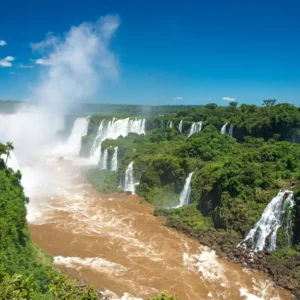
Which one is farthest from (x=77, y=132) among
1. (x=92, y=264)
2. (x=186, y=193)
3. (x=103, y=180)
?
(x=92, y=264)

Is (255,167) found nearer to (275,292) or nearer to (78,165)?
(275,292)

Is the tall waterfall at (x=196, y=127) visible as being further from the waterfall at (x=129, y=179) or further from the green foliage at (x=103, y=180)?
the waterfall at (x=129, y=179)

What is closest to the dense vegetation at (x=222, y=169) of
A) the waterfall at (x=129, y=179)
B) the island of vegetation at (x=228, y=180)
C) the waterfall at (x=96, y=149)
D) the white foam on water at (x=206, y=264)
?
the island of vegetation at (x=228, y=180)

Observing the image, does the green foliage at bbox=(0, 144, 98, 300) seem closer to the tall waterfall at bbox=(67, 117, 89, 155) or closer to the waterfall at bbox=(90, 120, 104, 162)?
the waterfall at bbox=(90, 120, 104, 162)

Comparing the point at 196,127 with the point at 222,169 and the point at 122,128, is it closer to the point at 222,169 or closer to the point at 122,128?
the point at 122,128

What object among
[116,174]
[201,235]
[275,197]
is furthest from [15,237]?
[116,174]

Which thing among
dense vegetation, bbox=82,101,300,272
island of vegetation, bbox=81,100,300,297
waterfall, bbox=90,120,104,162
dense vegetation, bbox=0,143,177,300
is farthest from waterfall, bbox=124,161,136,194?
waterfall, bbox=90,120,104,162
